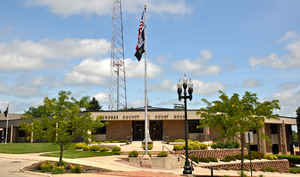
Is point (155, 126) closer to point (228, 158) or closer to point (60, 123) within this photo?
point (228, 158)

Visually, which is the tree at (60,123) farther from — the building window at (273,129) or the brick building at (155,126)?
the building window at (273,129)

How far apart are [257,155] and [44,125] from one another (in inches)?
889

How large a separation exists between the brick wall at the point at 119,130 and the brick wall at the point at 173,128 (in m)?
6.07

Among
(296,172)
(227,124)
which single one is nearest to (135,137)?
(296,172)

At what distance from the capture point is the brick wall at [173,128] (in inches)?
1865

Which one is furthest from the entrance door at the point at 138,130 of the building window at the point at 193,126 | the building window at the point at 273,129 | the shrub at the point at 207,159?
the building window at the point at 273,129

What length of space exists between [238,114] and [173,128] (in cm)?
3179

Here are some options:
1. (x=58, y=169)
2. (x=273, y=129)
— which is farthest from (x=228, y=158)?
(x=273, y=129)

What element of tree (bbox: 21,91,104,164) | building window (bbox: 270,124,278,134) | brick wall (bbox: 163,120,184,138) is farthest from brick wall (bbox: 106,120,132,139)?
building window (bbox: 270,124,278,134)

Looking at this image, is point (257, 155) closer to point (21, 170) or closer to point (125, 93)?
point (21, 170)

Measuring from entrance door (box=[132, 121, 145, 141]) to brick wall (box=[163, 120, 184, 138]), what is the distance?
3.91 meters

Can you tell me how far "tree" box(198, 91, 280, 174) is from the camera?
1625 cm

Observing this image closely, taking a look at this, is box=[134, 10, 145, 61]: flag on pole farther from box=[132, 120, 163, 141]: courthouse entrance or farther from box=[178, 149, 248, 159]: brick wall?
box=[132, 120, 163, 141]: courthouse entrance

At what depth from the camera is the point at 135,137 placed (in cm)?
4841
